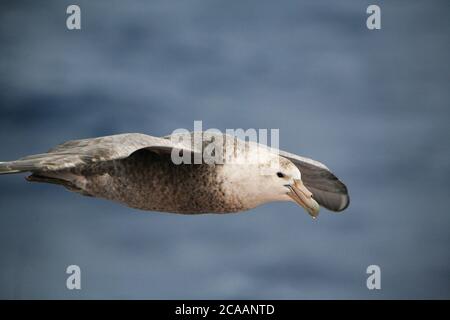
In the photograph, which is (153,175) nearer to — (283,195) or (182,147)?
(182,147)

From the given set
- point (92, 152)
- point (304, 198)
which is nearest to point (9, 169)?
point (92, 152)

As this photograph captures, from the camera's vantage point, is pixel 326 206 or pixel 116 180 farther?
pixel 326 206

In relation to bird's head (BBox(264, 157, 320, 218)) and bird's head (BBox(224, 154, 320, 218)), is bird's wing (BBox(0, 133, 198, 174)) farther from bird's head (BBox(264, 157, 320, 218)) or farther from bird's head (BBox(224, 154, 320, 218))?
bird's head (BBox(264, 157, 320, 218))

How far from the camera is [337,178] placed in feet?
45.9

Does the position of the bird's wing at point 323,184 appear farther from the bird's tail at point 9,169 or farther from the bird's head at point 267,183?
the bird's tail at point 9,169

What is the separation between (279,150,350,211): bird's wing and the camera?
547 inches

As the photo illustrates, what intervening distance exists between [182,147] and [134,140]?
0.77 meters

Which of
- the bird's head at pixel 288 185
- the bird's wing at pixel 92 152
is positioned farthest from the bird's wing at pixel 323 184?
the bird's wing at pixel 92 152

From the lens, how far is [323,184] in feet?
46.3

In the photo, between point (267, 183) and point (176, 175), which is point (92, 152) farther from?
point (267, 183)

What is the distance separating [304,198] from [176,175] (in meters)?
1.83

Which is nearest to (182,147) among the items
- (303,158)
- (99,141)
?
(99,141)

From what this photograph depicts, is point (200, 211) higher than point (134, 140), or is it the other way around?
point (134, 140)

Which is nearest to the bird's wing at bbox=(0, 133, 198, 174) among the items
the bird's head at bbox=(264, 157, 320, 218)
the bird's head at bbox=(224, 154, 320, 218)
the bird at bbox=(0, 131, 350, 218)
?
the bird at bbox=(0, 131, 350, 218)
